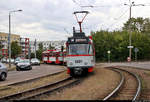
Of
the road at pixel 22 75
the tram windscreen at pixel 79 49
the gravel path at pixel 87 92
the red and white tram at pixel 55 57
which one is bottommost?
the road at pixel 22 75

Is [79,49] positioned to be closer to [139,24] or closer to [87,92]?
[87,92]

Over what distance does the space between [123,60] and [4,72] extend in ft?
128

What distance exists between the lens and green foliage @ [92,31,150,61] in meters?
50.5

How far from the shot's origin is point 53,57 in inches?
1737

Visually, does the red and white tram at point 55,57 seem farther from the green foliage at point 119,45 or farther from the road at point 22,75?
the road at point 22,75

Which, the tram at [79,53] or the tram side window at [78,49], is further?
the tram side window at [78,49]

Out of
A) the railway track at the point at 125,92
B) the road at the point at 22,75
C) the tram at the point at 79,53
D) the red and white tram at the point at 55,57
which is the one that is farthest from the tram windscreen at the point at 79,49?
the red and white tram at the point at 55,57

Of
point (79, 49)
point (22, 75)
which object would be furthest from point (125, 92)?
point (22, 75)

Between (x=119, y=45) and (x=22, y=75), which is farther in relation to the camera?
(x=119, y=45)

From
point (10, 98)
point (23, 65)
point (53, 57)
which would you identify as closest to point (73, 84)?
point (10, 98)

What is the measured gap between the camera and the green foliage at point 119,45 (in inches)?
1989

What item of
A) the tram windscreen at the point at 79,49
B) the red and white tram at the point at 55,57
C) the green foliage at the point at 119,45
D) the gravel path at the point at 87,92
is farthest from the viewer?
the green foliage at the point at 119,45

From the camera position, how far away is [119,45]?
50625mm

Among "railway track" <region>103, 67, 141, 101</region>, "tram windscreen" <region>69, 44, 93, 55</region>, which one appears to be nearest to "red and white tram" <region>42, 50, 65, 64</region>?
"tram windscreen" <region>69, 44, 93, 55</region>
